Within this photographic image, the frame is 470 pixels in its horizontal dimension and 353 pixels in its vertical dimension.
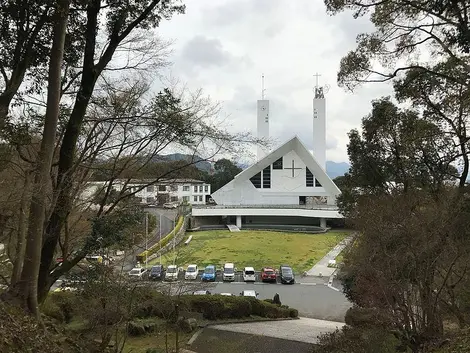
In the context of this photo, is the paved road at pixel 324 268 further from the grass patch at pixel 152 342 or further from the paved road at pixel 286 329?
the grass patch at pixel 152 342

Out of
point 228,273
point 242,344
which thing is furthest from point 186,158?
point 228,273

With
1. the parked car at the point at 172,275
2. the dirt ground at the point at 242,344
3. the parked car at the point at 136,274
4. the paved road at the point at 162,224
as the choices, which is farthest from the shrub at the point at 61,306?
the paved road at the point at 162,224

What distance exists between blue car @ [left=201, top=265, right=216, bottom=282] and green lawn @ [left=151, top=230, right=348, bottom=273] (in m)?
1.53

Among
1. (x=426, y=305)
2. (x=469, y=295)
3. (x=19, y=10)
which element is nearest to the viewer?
(x=19, y=10)

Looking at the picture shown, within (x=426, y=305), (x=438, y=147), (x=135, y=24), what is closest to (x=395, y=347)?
(x=426, y=305)

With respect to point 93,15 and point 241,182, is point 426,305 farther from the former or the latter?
point 241,182

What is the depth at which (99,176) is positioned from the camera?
7309 millimetres

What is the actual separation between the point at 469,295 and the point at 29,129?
7682 mm

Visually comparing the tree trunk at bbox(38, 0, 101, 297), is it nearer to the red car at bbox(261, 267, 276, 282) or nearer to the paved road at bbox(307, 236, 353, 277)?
the red car at bbox(261, 267, 276, 282)

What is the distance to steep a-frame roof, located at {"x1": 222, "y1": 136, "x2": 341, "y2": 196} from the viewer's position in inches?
1453

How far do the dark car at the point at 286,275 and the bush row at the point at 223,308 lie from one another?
5.19 meters

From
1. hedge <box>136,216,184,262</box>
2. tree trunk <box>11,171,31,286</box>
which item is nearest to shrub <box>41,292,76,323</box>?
tree trunk <box>11,171,31,286</box>

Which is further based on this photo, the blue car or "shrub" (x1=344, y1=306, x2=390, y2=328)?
the blue car

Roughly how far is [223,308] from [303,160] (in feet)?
91.4
